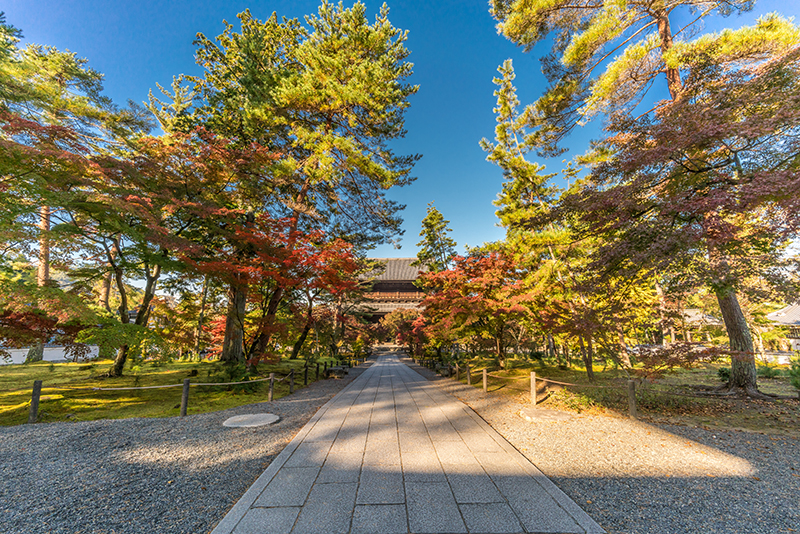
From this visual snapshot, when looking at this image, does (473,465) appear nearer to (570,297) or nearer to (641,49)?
(570,297)

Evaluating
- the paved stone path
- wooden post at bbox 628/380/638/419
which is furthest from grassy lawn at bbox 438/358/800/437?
the paved stone path

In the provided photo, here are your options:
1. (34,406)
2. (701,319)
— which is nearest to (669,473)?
(34,406)

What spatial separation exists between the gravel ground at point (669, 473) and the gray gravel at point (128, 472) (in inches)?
138

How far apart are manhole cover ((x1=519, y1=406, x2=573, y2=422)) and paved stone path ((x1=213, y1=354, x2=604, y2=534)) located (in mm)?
1218

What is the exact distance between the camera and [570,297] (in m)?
8.31

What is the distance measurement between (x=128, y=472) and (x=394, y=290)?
1322 inches

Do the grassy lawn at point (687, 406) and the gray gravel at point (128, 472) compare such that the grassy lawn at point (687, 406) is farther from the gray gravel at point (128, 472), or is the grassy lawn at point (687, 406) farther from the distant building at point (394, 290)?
the distant building at point (394, 290)

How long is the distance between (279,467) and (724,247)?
25.0ft

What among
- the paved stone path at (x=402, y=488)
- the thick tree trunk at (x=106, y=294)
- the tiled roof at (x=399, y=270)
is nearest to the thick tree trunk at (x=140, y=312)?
the thick tree trunk at (x=106, y=294)

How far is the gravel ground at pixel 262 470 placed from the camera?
2.33 metres

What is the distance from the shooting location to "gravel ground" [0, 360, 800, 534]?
2.33 meters

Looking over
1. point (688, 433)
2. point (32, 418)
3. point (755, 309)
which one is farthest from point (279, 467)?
point (755, 309)

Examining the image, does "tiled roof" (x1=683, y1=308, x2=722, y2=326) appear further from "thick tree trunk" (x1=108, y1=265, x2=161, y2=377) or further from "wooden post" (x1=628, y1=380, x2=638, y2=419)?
"thick tree trunk" (x1=108, y1=265, x2=161, y2=377)

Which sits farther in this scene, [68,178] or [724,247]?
[68,178]
